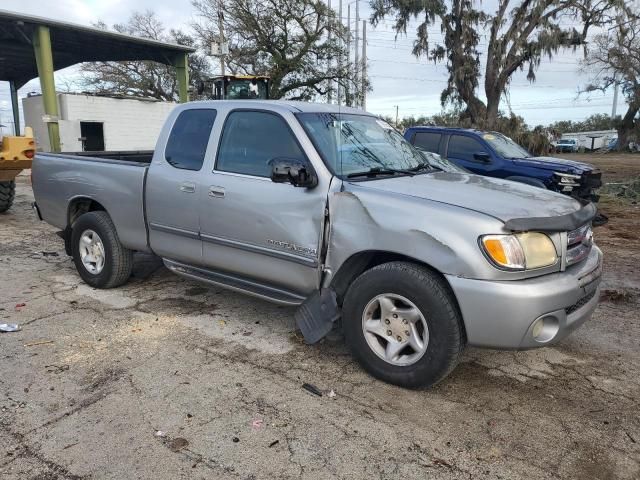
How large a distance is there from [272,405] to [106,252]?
111 inches

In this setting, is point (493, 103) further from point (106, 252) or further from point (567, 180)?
point (106, 252)

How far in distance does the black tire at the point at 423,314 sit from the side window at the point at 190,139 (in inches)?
72.2

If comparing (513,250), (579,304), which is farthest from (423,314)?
(579,304)

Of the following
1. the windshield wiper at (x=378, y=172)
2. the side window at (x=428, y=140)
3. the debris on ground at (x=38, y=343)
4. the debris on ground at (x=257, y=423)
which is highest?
the side window at (x=428, y=140)

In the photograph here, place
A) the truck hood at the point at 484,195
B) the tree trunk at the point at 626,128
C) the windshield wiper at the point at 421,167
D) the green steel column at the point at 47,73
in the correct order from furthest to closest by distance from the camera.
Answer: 1. the tree trunk at the point at 626,128
2. the green steel column at the point at 47,73
3. the windshield wiper at the point at 421,167
4. the truck hood at the point at 484,195

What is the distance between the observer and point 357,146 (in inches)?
161

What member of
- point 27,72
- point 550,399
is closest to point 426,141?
point 550,399

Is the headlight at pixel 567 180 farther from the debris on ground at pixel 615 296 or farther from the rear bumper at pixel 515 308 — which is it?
the rear bumper at pixel 515 308

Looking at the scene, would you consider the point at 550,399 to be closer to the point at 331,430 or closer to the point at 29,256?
the point at 331,430

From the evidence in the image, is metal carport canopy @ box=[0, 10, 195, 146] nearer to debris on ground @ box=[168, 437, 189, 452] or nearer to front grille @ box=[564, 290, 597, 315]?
debris on ground @ box=[168, 437, 189, 452]

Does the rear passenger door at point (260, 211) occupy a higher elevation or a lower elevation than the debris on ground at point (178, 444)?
higher

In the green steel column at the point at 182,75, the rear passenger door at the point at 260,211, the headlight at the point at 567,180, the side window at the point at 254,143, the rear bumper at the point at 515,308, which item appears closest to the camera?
the rear bumper at the point at 515,308

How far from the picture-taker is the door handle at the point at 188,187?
4.31 m

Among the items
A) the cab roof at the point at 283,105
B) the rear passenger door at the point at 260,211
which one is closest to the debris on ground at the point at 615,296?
the cab roof at the point at 283,105
